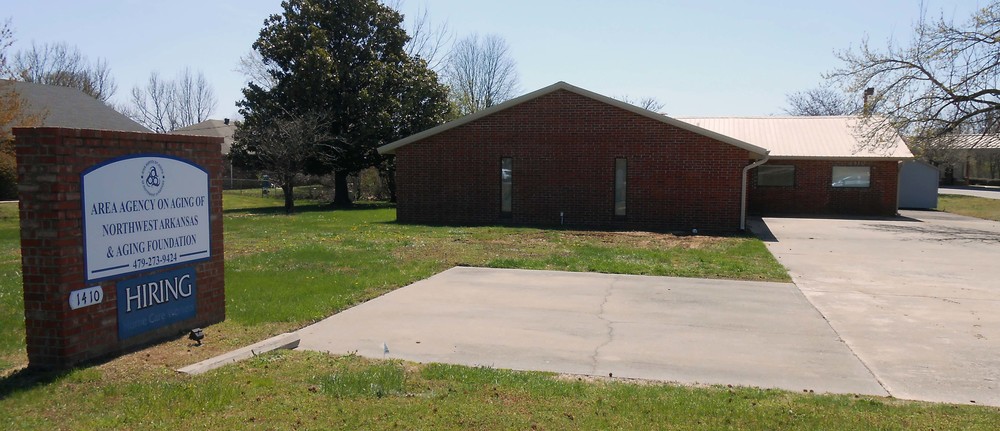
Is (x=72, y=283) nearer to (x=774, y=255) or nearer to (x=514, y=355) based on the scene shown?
(x=514, y=355)

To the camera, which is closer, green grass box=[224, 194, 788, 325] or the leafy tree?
green grass box=[224, 194, 788, 325]

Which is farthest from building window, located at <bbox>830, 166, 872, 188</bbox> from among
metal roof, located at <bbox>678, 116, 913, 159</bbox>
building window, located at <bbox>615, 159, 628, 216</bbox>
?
building window, located at <bbox>615, 159, 628, 216</bbox>

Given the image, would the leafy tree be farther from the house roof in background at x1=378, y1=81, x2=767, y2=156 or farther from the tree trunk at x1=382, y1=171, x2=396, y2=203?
the house roof in background at x1=378, y1=81, x2=767, y2=156

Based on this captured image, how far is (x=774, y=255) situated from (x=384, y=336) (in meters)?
10.9

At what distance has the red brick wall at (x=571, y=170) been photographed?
21.8 meters

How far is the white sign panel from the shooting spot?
21.1ft

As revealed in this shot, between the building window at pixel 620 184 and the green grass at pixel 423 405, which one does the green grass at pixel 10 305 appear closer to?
A: the green grass at pixel 423 405

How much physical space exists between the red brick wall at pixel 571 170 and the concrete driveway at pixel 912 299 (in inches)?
101

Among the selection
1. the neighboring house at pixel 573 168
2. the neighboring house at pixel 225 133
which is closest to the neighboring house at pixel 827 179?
the neighboring house at pixel 573 168

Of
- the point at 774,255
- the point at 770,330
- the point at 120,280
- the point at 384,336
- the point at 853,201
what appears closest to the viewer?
the point at 120,280

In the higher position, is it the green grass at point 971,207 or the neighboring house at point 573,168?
the neighboring house at point 573,168

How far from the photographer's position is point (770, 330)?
8703mm

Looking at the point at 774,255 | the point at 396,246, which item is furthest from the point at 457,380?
the point at 774,255

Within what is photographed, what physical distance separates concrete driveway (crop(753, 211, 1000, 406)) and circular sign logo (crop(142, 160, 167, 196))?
6.88 m
